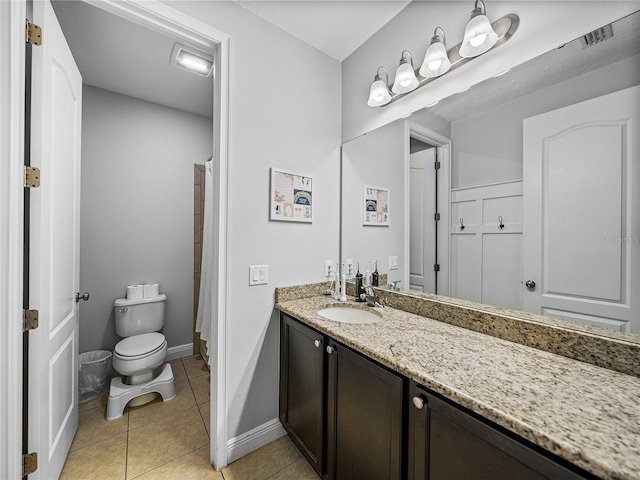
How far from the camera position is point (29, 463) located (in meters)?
1.14

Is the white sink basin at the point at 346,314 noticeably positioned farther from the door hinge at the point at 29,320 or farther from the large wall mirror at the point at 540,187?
the door hinge at the point at 29,320

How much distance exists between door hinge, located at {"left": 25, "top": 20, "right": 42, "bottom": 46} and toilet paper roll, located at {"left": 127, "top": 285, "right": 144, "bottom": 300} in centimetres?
190

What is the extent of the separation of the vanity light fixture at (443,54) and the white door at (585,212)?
1.34ft

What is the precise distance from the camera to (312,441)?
1.36 metres

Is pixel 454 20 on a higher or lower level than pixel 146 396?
higher

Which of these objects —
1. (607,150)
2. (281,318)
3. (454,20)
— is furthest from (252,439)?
(454,20)

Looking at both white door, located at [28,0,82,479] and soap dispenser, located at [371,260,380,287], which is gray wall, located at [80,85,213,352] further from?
soap dispenser, located at [371,260,380,287]

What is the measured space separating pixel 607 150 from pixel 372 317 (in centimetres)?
121

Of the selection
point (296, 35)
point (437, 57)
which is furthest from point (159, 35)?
point (437, 57)

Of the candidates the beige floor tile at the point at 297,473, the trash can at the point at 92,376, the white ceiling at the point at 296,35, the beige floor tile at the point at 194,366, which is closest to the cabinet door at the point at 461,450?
the beige floor tile at the point at 297,473

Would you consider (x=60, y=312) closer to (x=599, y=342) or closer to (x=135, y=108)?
(x=135, y=108)

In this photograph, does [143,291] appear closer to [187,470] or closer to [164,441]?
[164,441]

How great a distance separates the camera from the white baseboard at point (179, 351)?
2.72 m

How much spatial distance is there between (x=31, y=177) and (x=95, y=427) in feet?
5.48
